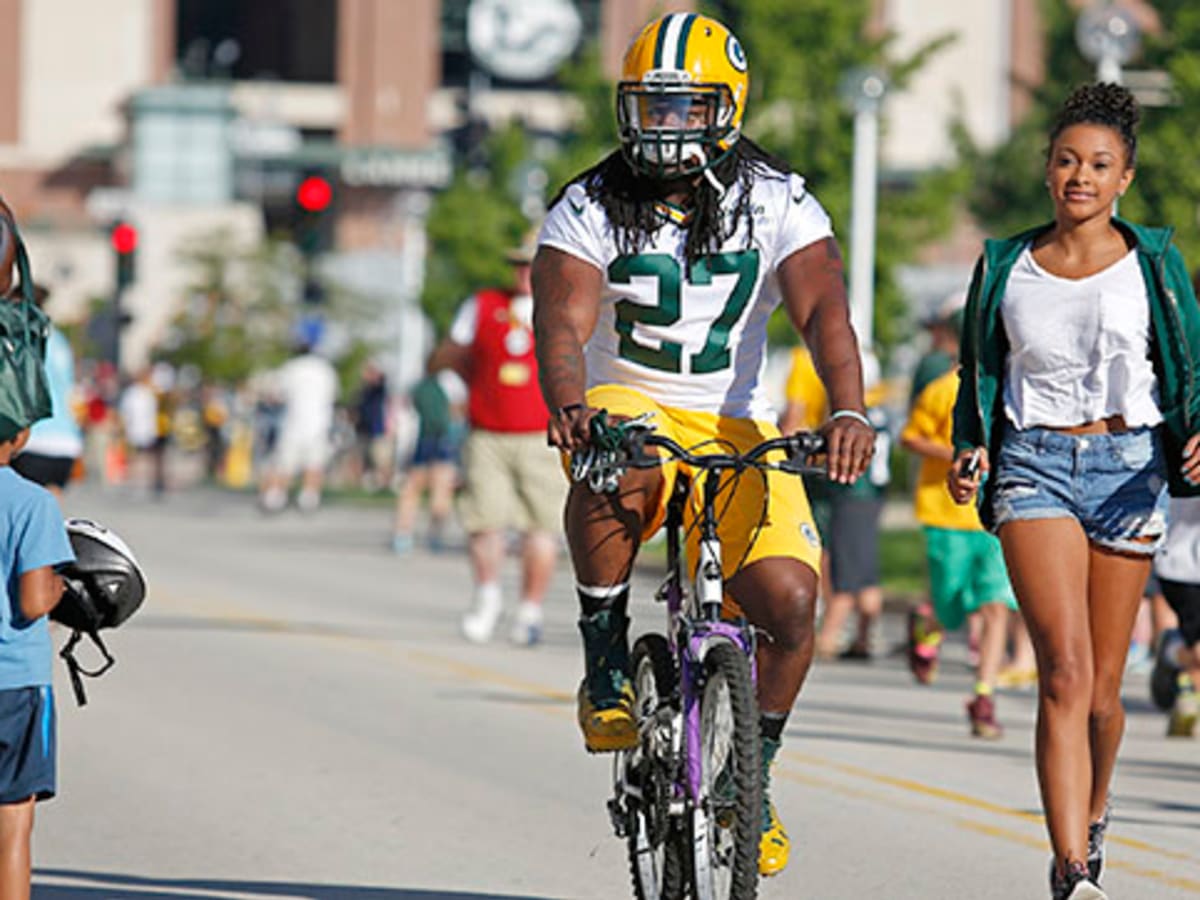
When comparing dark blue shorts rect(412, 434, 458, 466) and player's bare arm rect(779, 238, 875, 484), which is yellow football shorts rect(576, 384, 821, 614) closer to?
player's bare arm rect(779, 238, 875, 484)

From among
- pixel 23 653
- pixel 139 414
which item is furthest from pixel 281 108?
pixel 23 653

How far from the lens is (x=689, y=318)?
6707 mm

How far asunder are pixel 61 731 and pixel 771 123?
19992 mm

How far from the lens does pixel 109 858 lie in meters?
8.24

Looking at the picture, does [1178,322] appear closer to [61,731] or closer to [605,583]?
→ [605,583]

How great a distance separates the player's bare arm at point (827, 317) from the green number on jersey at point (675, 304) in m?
0.11

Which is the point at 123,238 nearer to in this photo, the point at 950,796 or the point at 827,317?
the point at 950,796

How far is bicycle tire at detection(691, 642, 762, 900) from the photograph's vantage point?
607cm

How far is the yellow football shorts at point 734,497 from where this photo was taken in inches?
260

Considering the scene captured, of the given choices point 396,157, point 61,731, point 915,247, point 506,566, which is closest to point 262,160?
point 396,157

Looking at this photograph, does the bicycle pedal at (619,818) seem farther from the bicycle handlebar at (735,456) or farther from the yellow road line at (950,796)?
the yellow road line at (950,796)

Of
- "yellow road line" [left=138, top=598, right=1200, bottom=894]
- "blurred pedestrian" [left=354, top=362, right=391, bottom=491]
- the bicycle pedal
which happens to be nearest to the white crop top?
the bicycle pedal

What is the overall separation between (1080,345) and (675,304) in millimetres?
993

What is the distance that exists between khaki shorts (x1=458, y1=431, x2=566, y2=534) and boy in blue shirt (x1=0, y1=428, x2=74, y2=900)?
29.2ft
